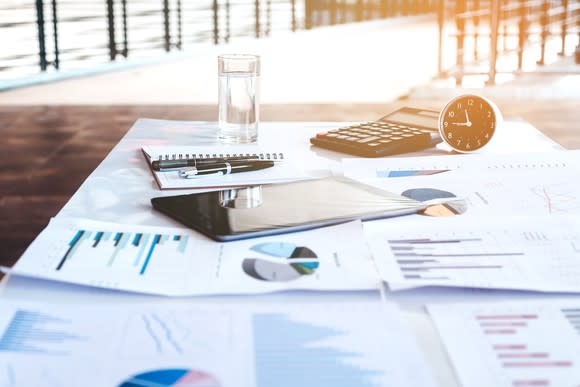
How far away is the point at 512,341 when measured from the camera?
1.44 feet

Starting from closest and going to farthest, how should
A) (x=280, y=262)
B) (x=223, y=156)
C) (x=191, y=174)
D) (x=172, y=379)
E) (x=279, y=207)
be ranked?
(x=172, y=379), (x=280, y=262), (x=279, y=207), (x=191, y=174), (x=223, y=156)

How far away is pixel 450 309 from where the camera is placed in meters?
0.48

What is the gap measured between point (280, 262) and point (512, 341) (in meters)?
0.18

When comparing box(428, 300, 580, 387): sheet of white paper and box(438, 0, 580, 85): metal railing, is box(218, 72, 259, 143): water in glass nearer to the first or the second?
box(428, 300, 580, 387): sheet of white paper

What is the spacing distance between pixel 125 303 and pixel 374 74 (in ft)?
16.0

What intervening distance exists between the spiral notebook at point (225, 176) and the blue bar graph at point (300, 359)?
0.34 m

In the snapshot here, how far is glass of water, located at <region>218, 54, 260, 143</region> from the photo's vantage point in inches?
40.5

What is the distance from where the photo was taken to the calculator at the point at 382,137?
938 millimetres

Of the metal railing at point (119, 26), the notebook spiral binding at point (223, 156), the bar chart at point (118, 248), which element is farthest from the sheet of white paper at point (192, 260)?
the metal railing at point (119, 26)

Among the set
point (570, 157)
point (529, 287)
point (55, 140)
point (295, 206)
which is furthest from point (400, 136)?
point (55, 140)

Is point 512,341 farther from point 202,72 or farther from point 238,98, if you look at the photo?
point 202,72

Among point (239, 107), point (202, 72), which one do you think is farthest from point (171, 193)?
point (202, 72)

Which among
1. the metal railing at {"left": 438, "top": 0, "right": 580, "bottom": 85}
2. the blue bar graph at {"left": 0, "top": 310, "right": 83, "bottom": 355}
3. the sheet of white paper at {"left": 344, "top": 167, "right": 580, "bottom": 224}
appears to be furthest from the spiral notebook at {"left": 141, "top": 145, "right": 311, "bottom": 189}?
the metal railing at {"left": 438, "top": 0, "right": 580, "bottom": 85}

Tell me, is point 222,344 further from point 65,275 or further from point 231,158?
point 231,158
